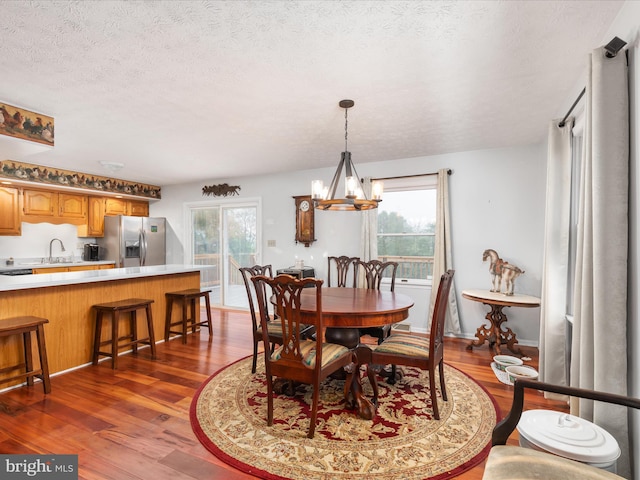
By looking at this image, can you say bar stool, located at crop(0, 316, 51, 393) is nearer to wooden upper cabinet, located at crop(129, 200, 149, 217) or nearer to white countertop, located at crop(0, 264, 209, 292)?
white countertop, located at crop(0, 264, 209, 292)

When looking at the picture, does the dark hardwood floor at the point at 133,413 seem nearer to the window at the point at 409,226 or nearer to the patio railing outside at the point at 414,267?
the patio railing outside at the point at 414,267

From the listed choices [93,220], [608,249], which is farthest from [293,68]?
[93,220]

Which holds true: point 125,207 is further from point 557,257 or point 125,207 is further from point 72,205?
point 557,257

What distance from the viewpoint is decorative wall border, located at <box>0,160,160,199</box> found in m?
4.66

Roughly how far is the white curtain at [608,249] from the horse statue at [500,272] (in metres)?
2.13

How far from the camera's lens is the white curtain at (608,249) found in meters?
1.57

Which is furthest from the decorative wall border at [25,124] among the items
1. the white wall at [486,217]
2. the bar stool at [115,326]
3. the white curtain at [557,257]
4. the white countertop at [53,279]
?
the white curtain at [557,257]

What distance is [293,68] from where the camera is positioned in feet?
→ 7.20

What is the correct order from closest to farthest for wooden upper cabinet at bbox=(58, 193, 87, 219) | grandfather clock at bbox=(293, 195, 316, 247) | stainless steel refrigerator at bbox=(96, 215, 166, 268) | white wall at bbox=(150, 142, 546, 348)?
white wall at bbox=(150, 142, 546, 348) < grandfather clock at bbox=(293, 195, 316, 247) < wooden upper cabinet at bbox=(58, 193, 87, 219) < stainless steel refrigerator at bbox=(96, 215, 166, 268)

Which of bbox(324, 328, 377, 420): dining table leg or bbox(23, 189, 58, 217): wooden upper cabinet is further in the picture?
bbox(23, 189, 58, 217): wooden upper cabinet

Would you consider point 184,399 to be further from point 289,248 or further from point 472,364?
point 289,248

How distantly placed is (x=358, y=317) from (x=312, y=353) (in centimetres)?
40

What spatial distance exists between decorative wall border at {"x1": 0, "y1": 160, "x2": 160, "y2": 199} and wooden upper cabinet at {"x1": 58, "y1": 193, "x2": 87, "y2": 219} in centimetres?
40

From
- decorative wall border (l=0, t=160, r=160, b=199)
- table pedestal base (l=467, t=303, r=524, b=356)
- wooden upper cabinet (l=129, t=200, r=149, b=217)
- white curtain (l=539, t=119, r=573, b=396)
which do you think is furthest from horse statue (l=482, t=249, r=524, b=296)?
wooden upper cabinet (l=129, t=200, r=149, b=217)
